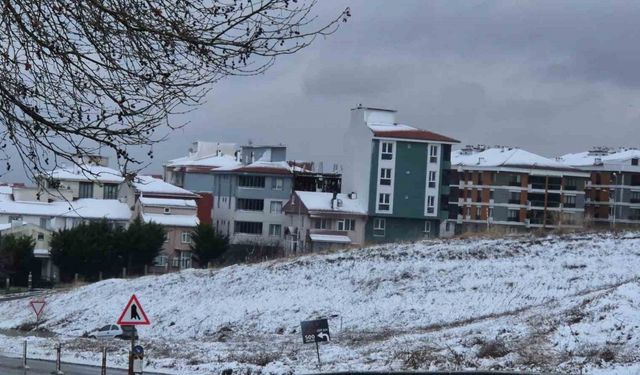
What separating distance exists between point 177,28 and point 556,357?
53.1 ft

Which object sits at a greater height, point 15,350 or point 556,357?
point 556,357

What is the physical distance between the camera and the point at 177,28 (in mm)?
11297

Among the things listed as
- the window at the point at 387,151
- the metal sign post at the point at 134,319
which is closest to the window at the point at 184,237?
the window at the point at 387,151

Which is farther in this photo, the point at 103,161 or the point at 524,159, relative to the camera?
the point at 524,159

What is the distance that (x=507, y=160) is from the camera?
92000mm

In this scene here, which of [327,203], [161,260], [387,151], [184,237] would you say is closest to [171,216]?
[184,237]

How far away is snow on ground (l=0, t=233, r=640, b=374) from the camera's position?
1076 inches

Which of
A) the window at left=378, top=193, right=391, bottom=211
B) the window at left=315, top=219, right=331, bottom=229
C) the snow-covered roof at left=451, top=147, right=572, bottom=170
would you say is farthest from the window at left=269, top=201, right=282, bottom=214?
the snow-covered roof at left=451, top=147, right=572, bottom=170

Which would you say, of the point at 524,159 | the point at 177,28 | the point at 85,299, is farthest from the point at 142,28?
the point at 524,159

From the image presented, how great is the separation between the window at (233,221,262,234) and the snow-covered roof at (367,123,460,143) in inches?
416

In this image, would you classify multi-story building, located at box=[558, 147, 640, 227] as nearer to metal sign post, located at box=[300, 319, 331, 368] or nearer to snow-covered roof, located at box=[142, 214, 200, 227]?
snow-covered roof, located at box=[142, 214, 200, 227]

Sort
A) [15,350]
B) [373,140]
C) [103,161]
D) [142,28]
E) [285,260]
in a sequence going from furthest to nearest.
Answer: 1. [373,140]
2. [285,260]
3. [15,350]
4. [103,161]
5. [142,28]

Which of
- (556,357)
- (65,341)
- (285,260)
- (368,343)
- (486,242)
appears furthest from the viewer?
(285,260)

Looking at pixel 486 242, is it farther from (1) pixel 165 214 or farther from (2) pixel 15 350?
(1) pixel 165 214
